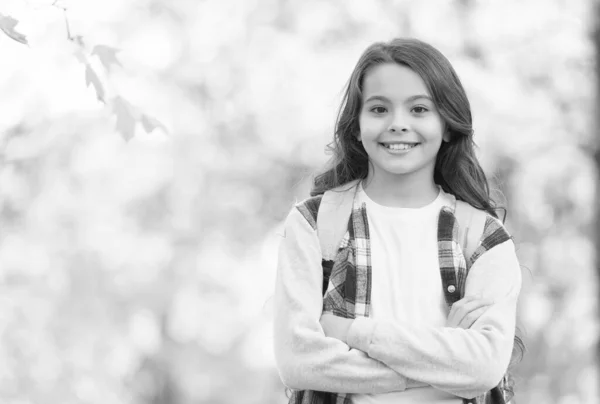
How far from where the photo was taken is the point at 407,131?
72.2 inches

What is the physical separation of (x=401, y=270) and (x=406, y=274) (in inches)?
0.5

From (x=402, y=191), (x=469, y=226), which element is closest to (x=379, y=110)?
(x=402, y=191)

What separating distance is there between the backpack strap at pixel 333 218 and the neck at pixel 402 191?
6 centimetres

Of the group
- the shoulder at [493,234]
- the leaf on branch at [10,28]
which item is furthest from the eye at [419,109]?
the leaf on branch at [10,28]

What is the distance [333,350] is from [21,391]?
4209 mm

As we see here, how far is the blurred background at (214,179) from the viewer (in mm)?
5105

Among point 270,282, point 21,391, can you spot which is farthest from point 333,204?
point 21,391

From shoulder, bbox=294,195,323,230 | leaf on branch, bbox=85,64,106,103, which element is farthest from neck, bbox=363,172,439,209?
leaf on branch, bbox=85,64,106,103

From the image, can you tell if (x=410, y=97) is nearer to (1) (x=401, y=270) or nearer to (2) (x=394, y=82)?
(2) (x=394, y=82)

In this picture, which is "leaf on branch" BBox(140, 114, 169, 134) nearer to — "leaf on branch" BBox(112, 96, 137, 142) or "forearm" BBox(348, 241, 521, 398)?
"leaf on branch" BBox(112, 96, 137, 142)

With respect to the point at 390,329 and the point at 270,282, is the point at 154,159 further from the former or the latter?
the point at 390,329

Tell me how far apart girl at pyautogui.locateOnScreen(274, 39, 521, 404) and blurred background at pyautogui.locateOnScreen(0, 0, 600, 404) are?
3086 mm

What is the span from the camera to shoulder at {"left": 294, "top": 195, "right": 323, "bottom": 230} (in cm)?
187

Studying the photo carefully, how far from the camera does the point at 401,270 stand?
5.89 ft
